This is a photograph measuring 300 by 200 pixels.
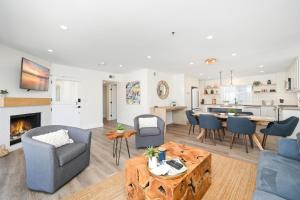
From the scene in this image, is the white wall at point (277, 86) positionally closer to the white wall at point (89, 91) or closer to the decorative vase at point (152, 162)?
the white wall at point (89, 91)

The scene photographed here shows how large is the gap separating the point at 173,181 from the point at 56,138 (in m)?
1.99

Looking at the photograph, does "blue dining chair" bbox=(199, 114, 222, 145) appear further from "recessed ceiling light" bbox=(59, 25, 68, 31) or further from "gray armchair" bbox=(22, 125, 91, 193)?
"recessed ceiling light" bbox=(59, 25, 68, 31)

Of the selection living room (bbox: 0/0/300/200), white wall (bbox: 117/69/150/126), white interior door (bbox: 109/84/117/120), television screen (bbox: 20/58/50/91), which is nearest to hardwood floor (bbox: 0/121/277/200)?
living room (bbox: 0/0/300/200)

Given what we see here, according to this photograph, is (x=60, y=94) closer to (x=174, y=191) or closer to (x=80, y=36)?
(x=80, y=36)

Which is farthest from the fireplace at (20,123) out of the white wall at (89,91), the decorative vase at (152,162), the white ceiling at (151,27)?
the decorative vase at (152,162)

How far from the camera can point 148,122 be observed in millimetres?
3691

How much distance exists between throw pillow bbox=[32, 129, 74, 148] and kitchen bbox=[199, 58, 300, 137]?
6.34m

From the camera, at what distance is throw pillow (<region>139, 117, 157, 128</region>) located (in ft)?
12.0

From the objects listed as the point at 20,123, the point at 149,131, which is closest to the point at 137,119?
the point at 149,131

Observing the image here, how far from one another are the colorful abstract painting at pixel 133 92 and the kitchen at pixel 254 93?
3720mm

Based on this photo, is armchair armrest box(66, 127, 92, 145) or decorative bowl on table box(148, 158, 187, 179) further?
armchair armrest box(66, 127, 92, 145)

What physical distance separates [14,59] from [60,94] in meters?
1.74

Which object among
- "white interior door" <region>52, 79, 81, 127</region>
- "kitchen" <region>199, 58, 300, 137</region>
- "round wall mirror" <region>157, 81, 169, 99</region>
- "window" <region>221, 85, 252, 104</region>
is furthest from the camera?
"window" <region>221, 85, 252, 104</region>

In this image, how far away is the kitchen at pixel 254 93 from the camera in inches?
237
